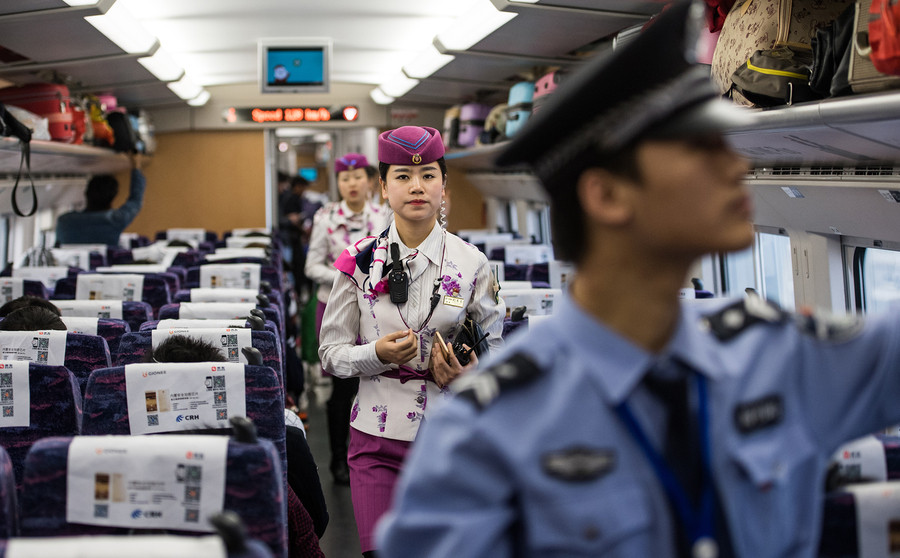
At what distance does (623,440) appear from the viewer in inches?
49.1

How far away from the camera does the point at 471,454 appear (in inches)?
47.2

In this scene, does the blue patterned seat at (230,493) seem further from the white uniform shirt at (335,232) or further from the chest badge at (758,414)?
the white uniform shirt at (335,232)

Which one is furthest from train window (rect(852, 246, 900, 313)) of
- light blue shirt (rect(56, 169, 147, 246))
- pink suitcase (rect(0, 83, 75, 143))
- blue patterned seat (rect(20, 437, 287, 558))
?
pink suitcase (rect(0, 83, 75, 143))

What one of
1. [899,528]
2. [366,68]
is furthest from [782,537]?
[366,68]

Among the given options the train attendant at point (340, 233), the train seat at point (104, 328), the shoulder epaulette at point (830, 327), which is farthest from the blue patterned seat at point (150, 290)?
the shoulder epaulette at point (830, 327)

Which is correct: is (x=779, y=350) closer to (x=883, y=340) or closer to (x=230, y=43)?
(x=883, y=340)

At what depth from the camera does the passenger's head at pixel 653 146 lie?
4.04ft

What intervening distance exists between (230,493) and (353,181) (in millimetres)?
5107

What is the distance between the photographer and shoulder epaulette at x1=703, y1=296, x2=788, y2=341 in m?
1.40

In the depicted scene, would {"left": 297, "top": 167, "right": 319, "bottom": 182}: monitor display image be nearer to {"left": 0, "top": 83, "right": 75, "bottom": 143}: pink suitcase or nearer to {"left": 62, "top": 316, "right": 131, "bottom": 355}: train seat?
{"left": 0, "top": 83, "right": 75, "bottom": 143}: pink suitcase

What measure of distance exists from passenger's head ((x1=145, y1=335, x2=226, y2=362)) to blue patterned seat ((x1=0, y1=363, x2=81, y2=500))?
0.40 m

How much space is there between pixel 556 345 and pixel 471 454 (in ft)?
0.68

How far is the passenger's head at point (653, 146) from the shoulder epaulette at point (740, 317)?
0.19m

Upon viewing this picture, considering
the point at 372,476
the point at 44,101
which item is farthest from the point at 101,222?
the point at 372,476
